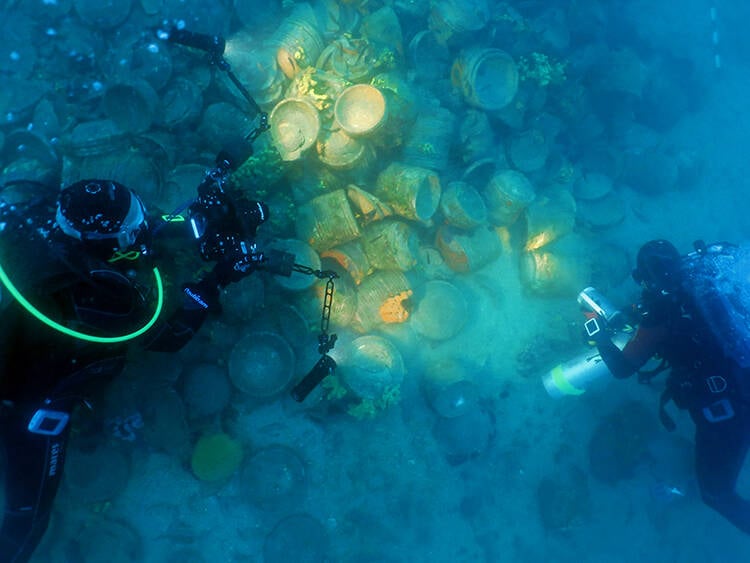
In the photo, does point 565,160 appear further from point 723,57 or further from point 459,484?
point 723,57

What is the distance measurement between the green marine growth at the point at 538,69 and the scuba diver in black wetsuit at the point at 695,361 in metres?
3.85

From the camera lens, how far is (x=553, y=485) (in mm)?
6898

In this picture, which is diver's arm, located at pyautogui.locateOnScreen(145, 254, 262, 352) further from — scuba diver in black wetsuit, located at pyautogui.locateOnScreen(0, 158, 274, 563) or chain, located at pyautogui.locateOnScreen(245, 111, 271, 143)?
chain, located at pyautogui.locateOnScreen(245, 111, 271, 143)

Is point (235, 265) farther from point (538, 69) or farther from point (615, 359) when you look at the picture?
point (538, 69)

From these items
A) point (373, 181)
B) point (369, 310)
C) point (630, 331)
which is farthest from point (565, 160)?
point (369, 310)

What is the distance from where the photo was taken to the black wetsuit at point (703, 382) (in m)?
5.45

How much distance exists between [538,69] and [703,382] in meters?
5.64

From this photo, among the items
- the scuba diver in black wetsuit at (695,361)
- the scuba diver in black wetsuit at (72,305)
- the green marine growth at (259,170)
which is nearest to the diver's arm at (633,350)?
the scuba diver in black wetsuit at (695,361)

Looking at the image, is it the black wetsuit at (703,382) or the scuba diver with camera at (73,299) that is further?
the black wetsuit at (703,382)

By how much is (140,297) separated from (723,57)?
1735cm

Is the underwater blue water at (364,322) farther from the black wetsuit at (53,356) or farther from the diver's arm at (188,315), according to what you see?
the diver's arm at (188,315)

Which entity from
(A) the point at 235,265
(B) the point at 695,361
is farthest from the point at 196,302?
(B) the point at 695,361

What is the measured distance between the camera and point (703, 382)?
18.4ft

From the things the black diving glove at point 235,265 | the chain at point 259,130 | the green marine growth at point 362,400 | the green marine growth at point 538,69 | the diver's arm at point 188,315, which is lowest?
the green marine growth at point 362,400
